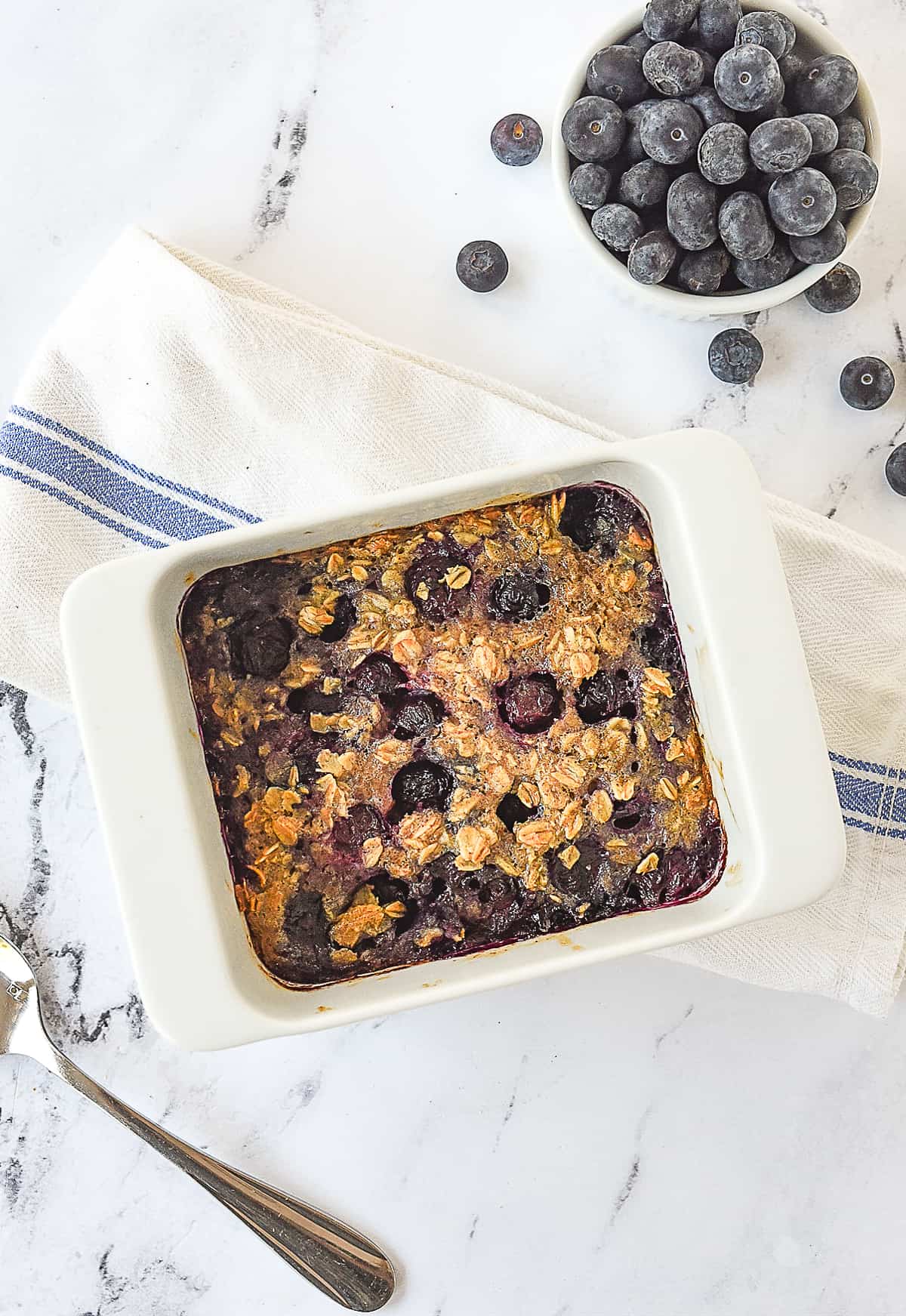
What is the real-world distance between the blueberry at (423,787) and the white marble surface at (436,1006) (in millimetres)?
471

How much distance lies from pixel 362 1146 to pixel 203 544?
879 mm

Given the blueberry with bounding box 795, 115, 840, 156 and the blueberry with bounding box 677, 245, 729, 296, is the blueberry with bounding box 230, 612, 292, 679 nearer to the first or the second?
the blueberry with bounding box 677, 245, 729, 296

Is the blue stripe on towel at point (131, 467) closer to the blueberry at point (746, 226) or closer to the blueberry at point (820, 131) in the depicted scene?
the blueberry at point (746, 226)

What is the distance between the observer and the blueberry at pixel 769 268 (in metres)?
1.32

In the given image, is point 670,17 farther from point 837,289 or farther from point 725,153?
point 837,289

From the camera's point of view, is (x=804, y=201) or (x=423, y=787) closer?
(x=423, y=787)

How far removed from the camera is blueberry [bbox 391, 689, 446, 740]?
1.12m

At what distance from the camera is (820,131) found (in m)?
1.26

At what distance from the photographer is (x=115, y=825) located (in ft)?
3.33

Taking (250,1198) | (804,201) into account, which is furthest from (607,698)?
(250,1198)

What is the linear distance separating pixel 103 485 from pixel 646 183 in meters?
0.74

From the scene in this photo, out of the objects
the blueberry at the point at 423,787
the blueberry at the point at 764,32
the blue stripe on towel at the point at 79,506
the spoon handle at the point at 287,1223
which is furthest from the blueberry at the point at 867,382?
the spoon handle at the point at 287,1223

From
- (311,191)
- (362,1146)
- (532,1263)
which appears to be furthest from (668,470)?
(532,1263)

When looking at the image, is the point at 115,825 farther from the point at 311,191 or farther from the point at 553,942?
the point at 311,191
